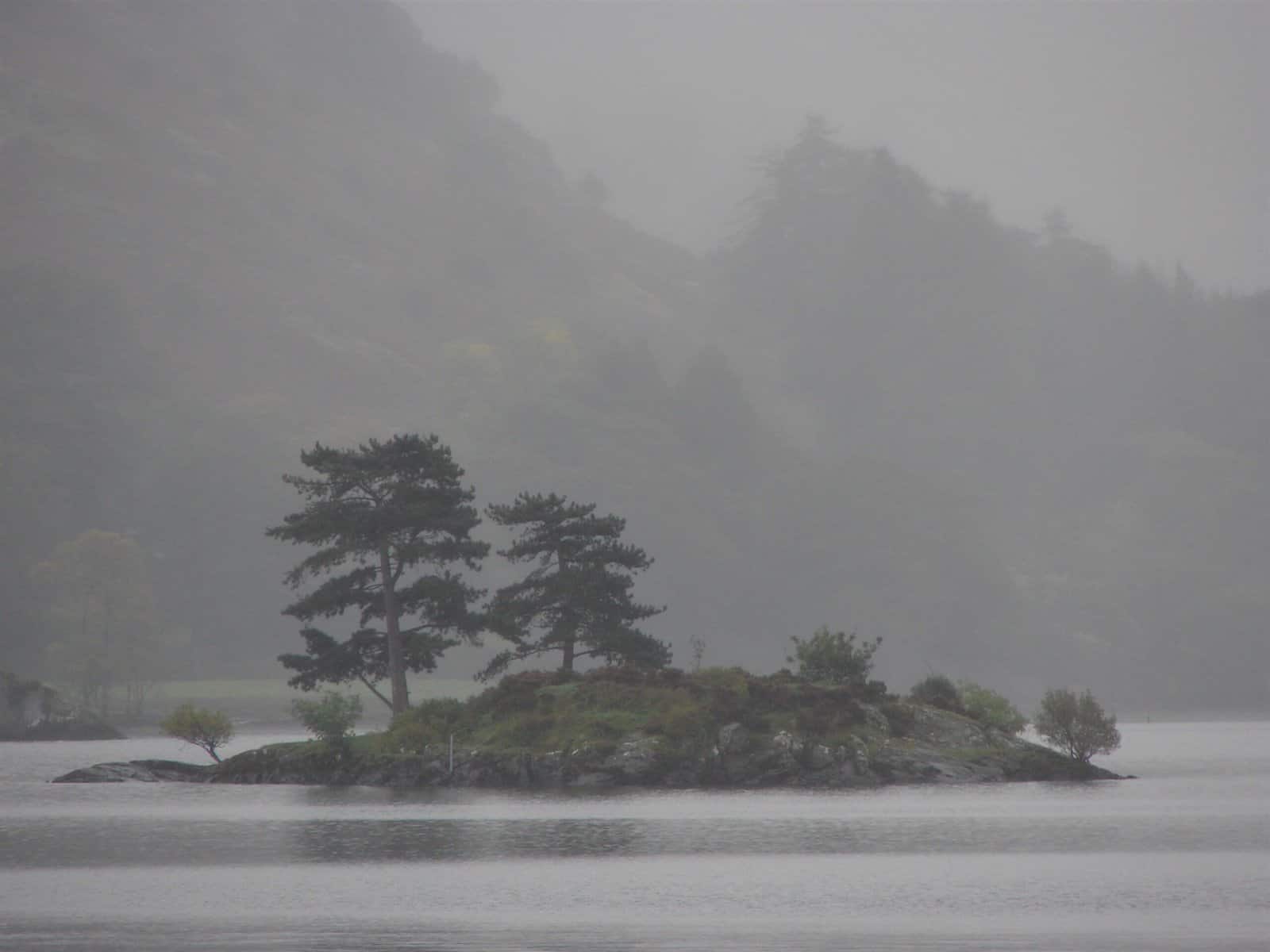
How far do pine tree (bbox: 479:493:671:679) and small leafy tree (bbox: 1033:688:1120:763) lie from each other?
2165cm

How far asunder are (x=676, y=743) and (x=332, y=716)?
718 inches

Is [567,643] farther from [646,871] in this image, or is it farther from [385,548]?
[646,871]

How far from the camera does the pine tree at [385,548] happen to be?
3762 inches

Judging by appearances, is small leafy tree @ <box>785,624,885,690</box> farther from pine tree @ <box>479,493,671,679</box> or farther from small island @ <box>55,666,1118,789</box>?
pine tree @ <box>479,493,671,679</box>

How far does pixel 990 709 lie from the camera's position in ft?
327

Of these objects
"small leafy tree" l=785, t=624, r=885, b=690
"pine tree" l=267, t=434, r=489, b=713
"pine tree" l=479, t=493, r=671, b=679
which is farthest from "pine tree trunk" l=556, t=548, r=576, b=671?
"small leafy tree" l=785, t=624, r=885, b=690

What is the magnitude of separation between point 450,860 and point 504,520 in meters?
51.1

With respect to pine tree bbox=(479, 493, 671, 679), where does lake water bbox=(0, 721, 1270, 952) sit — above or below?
below

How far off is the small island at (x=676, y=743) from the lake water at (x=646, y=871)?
4957 millimetres

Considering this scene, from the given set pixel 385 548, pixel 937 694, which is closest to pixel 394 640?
pixel 385 548

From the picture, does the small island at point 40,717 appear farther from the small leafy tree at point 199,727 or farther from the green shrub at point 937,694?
the green shrub at point 937,694

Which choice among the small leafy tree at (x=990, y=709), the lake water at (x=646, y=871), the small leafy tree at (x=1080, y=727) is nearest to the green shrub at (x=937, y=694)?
the small leafy tree at (x=990, y=709)

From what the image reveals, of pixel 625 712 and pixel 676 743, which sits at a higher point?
pixel 625 712

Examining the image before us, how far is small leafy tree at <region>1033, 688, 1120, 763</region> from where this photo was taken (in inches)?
3516
